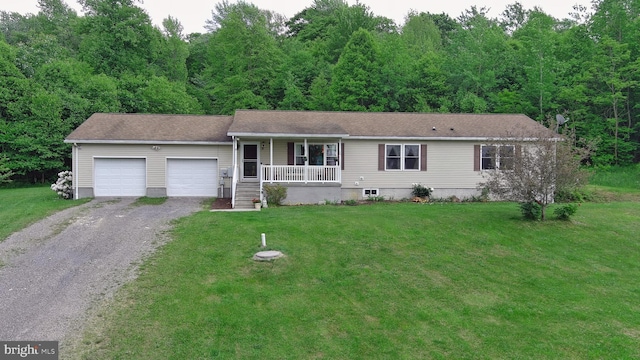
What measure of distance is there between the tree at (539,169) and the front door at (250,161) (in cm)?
956

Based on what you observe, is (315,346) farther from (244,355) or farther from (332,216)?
(332,216)

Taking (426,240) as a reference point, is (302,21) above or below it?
above

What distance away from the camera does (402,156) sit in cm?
1761

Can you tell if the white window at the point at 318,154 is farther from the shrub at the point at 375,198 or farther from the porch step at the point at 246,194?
the porch step at the point at 246,194

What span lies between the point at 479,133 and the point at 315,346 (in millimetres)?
14898

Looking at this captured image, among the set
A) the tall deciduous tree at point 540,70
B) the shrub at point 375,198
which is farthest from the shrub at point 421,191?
the tall deciduous tree at point 540,70

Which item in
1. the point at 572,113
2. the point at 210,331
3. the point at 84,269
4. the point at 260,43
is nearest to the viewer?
the point at 210,331

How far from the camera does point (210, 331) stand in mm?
5898

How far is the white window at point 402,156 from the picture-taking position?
693 inches

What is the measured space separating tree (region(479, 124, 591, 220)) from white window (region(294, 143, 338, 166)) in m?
6.95

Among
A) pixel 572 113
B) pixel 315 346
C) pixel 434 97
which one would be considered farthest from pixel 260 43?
pixel 315 346

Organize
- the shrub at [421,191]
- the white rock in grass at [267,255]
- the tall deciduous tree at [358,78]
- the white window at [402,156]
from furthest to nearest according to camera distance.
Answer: the tall deciduous tree at [358,78]
the white window at [402,156]
the shrub at [421,191]
the white rock in grass at [267,255]

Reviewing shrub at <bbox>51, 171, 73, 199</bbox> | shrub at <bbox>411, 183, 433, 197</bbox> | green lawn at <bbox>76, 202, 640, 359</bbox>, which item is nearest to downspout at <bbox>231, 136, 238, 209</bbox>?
green lawn at <bbox>76, 202, 640, 359</bbox>

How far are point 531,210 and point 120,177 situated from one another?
15622 mm
